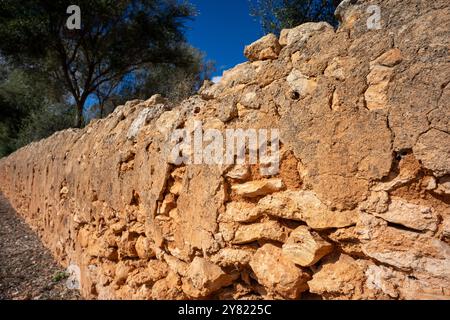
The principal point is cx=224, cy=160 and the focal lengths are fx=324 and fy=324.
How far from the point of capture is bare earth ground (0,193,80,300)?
3.63m

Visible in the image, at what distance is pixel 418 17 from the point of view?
4.19 ft

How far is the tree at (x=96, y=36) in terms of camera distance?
31.2ft

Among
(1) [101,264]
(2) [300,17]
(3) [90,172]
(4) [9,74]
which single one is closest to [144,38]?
(2) [300,17]

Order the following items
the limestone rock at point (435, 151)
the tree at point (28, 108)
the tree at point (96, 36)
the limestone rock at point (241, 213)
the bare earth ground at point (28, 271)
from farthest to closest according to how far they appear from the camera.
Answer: the tree at point (28, 108) < the tree at point (96, 36) < the bare earth ground at point (28, 271) < the limestone rock at point (241, 213) < the limestone rock at point (435, 151)

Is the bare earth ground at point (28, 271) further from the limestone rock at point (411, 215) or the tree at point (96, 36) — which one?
the tree at point (96, 36)

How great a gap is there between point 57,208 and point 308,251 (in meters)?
4.38

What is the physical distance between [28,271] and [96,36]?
8741 millimetres

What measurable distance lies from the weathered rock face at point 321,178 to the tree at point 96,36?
9301 mm

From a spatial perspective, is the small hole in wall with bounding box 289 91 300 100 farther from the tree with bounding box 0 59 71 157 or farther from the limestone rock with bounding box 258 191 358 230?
the tree with bounding box 0 59 71 157

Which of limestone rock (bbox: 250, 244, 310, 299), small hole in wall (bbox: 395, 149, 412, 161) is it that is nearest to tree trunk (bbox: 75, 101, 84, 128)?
limestone rock (bbox: 250, 244, 310, 299)

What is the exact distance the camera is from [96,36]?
1083 cm

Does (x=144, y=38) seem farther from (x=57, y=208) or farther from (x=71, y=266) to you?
(x=71, y=266)

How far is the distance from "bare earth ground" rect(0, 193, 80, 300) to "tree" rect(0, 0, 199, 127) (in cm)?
582

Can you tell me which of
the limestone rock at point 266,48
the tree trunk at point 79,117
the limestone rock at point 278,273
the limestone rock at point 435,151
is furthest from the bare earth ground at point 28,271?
the tree trunk at point 79,117
